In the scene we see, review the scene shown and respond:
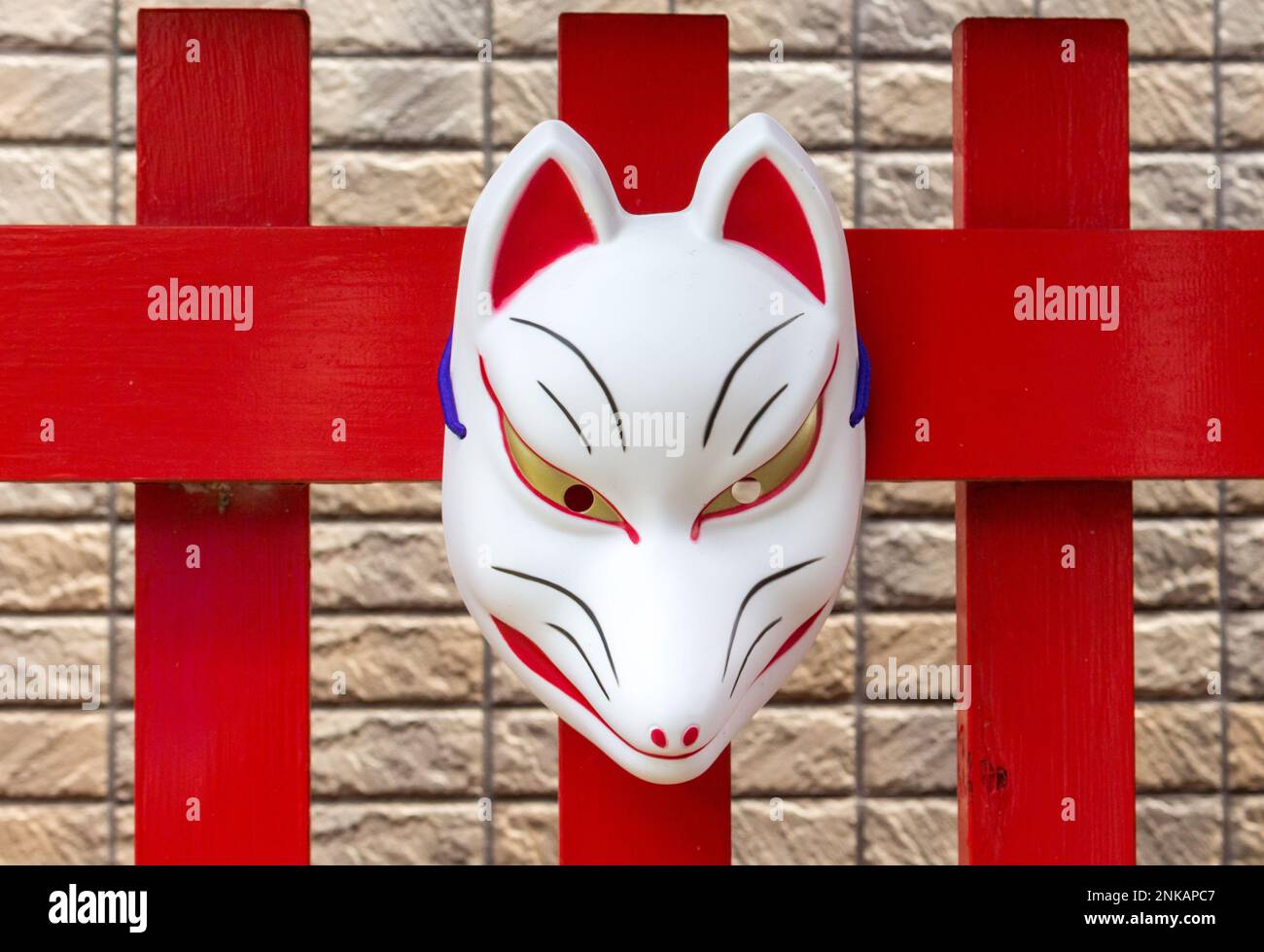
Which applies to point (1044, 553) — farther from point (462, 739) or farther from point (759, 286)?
point (462, 739)

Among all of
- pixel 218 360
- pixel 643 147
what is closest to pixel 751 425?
pixel 643 147

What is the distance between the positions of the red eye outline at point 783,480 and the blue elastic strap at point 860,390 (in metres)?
0.03

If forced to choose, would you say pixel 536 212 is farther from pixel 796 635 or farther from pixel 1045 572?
pixel 1045 572

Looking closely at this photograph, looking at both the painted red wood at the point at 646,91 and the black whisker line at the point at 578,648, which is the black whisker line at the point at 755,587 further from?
the painted red wood at the point at 646,91

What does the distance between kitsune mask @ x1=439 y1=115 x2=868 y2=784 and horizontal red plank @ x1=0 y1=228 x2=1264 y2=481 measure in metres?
0.06

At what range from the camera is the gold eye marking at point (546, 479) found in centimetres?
73

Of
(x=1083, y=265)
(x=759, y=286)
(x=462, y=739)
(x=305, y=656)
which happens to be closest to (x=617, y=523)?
(x=759, y=286)

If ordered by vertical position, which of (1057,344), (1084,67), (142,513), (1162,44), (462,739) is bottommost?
(462,739)

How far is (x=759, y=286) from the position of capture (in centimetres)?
74

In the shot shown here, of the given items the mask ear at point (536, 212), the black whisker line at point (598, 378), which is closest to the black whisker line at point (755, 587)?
the black whisker line at point (598, 378)

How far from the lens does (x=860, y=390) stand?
0.79 meters

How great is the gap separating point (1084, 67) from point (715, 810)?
0.59m

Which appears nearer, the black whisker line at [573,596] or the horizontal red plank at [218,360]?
the black whisker line at [573,596]
